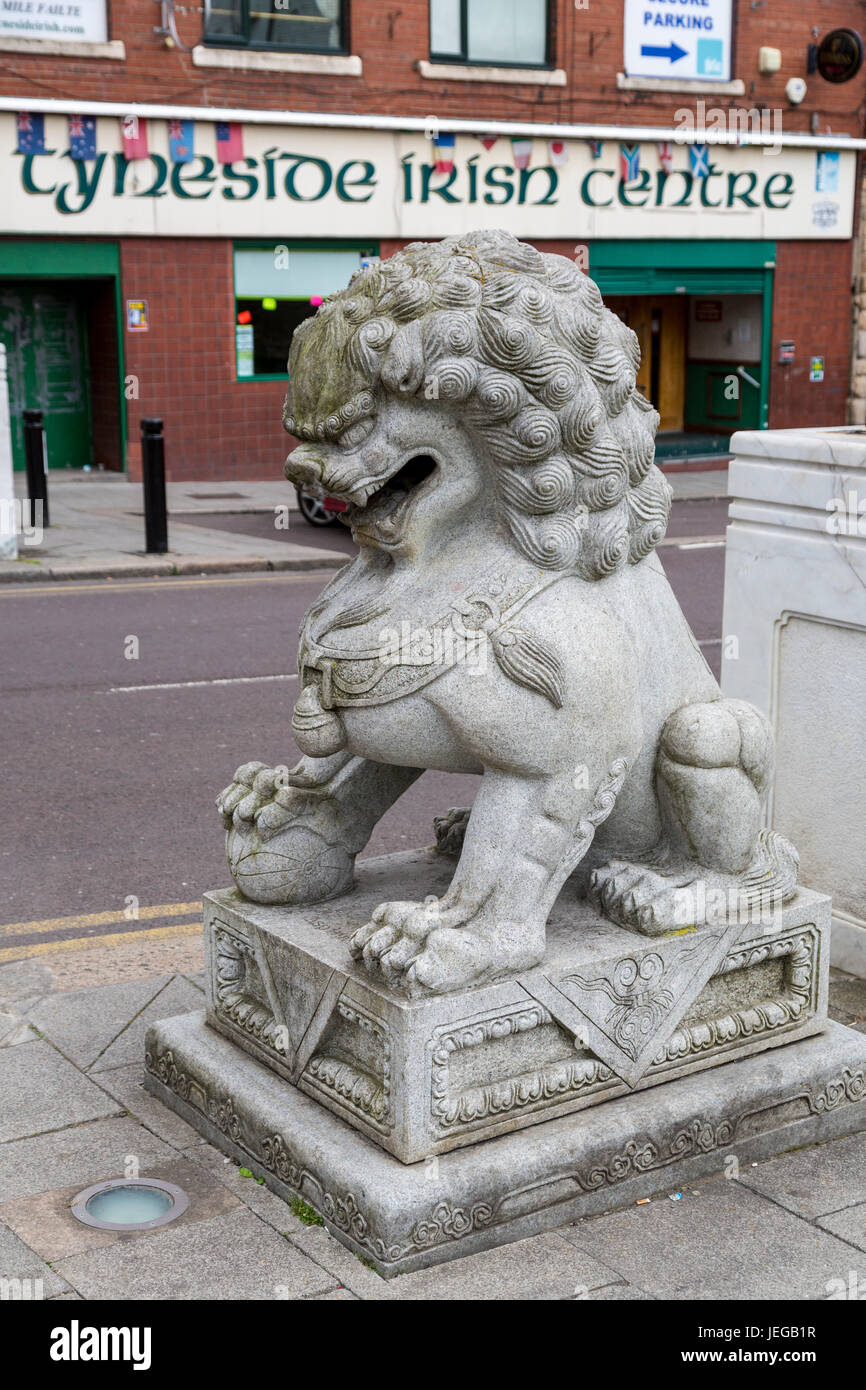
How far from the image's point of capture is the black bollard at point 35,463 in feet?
47.2

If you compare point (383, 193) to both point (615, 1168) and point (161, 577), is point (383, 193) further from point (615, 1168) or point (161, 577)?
point (615, 1168)

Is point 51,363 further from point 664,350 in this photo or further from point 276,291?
point 664,350

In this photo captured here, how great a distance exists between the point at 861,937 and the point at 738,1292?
5.71ft

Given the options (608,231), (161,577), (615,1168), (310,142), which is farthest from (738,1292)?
(608,231)

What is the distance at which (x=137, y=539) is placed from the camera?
46.7 ft

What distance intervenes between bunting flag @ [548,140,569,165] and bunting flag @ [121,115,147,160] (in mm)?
5331

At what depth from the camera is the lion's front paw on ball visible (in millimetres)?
3754

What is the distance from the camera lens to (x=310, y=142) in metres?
18.0

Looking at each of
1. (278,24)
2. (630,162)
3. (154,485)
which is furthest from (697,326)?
(154,485)

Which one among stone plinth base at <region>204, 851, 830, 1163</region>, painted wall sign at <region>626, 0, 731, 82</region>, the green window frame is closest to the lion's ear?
stone plinth base at <region>204, 851, 830, 1163</region>

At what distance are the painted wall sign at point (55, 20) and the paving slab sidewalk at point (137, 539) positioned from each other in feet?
15.7

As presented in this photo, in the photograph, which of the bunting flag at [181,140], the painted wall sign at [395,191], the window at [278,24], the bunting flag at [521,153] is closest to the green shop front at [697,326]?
the painted wall sign at [395,191]

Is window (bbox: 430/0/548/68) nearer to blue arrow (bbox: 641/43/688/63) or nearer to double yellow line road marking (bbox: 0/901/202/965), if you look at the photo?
blue arrow (bbox: 641/43/688/63)

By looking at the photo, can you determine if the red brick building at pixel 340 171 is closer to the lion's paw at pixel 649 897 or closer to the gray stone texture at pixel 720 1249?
the lion's paw at pixel 649 897
